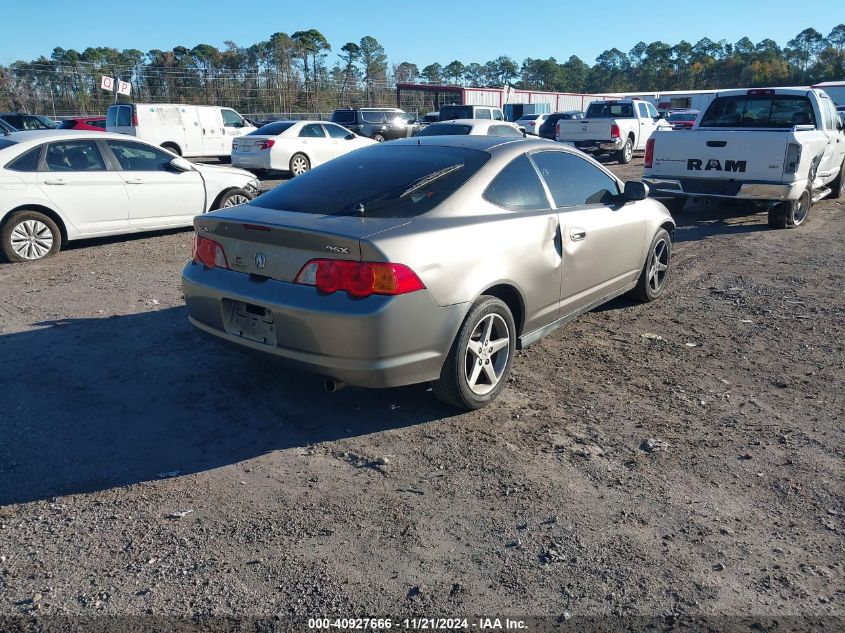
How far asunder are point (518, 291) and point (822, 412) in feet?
6.73

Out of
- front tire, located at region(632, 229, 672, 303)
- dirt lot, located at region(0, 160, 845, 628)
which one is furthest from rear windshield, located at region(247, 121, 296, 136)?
front tire, located at region(632, 229, 672, 303)

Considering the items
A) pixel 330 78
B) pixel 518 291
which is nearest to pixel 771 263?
pixel 518 291

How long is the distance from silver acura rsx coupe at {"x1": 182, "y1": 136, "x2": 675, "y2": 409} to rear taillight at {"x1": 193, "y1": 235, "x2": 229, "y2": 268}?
0.5 inches

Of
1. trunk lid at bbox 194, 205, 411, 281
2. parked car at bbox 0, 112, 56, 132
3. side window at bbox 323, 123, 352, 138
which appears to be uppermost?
parked car at bbox 0, 112, 56, 132

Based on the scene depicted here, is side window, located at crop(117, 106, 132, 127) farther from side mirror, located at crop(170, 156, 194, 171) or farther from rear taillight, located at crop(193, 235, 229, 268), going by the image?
rear taillight, located at crop(193, 235, 229, 268)

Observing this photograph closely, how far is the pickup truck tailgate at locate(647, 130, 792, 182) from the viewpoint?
931cm

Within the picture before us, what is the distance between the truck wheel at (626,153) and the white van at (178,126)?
1246cm

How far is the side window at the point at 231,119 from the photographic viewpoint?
2378cm

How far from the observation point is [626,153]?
854 inches

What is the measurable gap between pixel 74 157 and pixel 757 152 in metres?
8.90

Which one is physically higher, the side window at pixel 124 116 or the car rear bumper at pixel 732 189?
the side window at pixel 124 116

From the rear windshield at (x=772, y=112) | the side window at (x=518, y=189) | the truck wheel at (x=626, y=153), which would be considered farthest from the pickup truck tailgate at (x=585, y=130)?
the side window at (x=518, y=189)

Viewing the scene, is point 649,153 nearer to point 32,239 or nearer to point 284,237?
point 284,237

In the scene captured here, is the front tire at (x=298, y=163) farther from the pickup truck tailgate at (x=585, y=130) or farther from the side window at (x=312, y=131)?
the pickup truck tailgate at (x=585, y=130)
